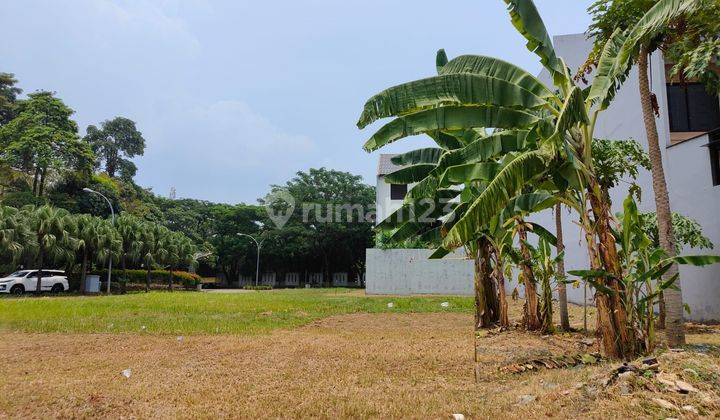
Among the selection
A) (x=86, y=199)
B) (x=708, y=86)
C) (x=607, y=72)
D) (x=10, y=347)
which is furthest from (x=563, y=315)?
(x=86, y=199)

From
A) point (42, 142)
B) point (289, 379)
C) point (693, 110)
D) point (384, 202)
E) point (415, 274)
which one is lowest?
point (289, 379)

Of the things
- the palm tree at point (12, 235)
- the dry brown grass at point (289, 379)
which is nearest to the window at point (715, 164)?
the dry brown grass at point (289, 379)

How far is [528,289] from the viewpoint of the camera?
31.8 ft

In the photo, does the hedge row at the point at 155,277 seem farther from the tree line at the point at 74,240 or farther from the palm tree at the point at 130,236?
the palm tree at the point at 130,236

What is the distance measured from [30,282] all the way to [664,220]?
28.7m

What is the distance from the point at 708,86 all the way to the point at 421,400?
695cm

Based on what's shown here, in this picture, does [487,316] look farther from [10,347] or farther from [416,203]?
[10,347]

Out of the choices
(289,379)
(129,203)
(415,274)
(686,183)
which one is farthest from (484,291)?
(129,203)

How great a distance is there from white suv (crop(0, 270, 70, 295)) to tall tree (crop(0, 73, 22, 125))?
18.8 metres

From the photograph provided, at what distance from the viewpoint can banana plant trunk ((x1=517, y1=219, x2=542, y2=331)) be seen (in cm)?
944

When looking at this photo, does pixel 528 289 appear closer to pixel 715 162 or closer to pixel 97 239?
pixel 715 162

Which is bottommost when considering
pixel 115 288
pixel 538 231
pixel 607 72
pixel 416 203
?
Answer: pixel 115 288

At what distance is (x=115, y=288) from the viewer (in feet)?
103

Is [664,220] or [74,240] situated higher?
[74,240]
